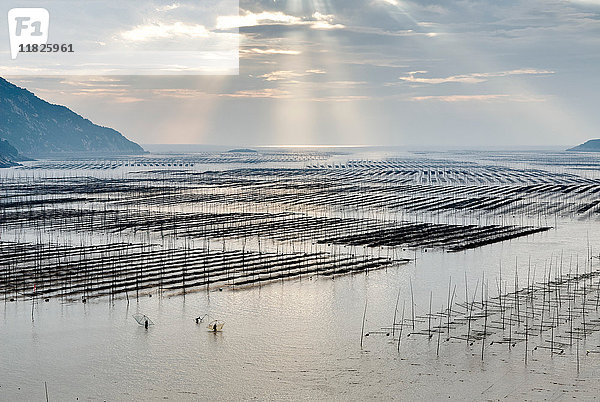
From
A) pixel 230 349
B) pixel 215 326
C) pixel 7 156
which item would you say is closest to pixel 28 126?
pixel 7 156

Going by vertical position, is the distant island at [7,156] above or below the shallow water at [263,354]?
above

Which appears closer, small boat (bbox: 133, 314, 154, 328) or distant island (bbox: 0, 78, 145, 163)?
small boat (bbox: 133, 314, 154, 328)

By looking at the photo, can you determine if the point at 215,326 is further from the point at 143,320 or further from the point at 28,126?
the point at 28,126

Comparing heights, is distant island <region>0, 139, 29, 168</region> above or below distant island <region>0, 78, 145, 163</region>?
below

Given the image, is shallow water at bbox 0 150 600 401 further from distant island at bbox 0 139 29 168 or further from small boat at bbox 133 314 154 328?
distant island at bbox 0 139 29 168

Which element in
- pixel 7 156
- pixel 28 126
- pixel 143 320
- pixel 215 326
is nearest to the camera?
pixel 215 326

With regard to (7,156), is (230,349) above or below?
below

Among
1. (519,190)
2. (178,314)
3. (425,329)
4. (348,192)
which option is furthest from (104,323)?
(519,190)

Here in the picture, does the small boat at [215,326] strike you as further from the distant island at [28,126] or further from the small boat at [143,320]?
the distant island at [28,126]

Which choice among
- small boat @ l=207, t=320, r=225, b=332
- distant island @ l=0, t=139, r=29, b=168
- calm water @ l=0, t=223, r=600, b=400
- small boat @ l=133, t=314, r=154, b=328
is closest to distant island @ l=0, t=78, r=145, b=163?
distant island @ l=0, t=139, r=29, b=168

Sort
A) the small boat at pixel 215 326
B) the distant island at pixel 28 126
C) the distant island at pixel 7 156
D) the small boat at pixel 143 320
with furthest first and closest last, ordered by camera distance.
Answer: the distant island at pixel 28 126 → the distant island at pixel 7 156 → the small boat at pixel 143 320 → the small boat at pixel 215 326

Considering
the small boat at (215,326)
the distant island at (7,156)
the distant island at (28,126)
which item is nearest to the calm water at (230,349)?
the small boat at (215,326)

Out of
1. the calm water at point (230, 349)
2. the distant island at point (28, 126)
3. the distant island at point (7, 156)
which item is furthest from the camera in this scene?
the distant island at point (28, 126)
